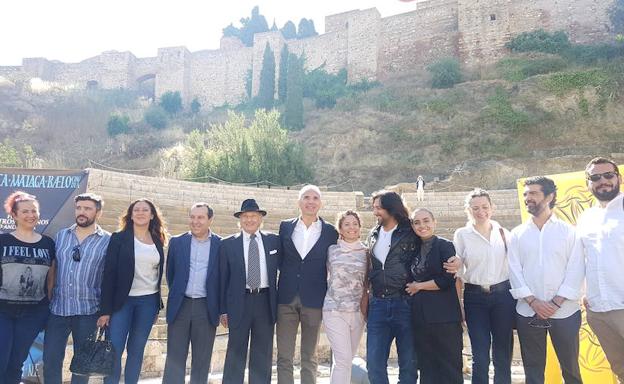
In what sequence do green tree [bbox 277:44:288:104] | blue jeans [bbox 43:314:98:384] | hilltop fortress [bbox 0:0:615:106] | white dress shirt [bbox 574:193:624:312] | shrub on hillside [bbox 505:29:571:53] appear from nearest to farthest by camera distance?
1. white dress shirt [bbox 574:193:624:312]
2. blue jeans [bbox 43:314:98:384]
3. shrub on hillside [bbox 505:29:571:53]
4. hilltop fortress [bbox 0:0:615:106]
5. green tree [bbox 277:44:288:104]

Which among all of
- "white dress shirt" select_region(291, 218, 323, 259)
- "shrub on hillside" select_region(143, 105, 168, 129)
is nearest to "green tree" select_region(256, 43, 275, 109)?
"shrub on hillside" select_region(143, 105, 168, 129)

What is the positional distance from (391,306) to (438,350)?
1.41 ft

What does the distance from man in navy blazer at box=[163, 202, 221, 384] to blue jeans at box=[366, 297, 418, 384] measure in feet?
3.97

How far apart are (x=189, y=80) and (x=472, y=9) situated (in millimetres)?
22505

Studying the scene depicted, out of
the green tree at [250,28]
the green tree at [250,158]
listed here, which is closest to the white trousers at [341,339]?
the green tree at [250,158]

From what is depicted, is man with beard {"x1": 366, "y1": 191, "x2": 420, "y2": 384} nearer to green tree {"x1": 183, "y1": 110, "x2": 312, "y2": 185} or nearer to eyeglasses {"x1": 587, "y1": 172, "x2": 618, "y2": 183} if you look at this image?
eyeglasses {"x1": 587, "y1": 172, "x2": 618, "y2": 183}

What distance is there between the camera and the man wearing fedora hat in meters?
3.79

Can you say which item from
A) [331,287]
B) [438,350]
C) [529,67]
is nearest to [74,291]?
[331,287]

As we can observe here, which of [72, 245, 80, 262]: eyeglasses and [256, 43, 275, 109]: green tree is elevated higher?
[256, 43, 275, 109]: green tree

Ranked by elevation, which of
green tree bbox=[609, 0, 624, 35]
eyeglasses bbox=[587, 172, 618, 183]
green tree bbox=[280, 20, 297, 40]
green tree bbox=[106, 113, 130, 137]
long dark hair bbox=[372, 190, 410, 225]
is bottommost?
long dark hair bbox=[372, 190, 410, 225]

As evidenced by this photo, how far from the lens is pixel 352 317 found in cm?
370

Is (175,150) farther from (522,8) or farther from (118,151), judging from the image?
(522,8)

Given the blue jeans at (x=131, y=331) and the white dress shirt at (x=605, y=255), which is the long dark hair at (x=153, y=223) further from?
the white dress shirt at (x=605, y=255)

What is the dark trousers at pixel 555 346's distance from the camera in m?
3.28
